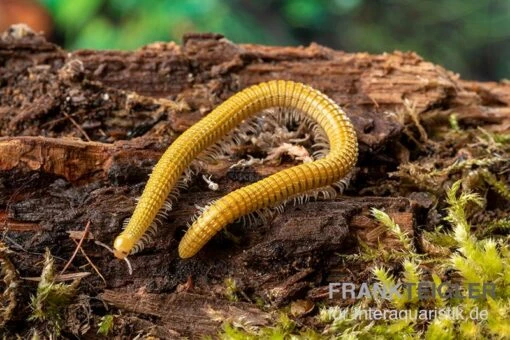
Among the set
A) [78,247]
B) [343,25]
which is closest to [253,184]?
[78,247]

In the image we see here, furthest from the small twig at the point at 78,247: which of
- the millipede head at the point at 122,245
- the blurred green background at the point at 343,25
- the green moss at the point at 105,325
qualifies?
the blurred green background at the point at 343,25

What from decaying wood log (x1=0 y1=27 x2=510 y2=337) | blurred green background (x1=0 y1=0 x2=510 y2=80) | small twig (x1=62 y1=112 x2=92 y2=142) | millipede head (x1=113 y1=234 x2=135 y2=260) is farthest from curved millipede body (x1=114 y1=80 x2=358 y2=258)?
blurred green background (x1=0 y1=0 x2=510 y2=80)

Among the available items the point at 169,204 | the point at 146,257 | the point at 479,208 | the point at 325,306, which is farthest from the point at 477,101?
the point at 146,257

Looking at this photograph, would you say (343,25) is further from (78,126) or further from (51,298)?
(51,298)

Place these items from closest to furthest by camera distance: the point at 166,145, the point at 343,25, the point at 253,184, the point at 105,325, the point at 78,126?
1. the point at 105,325
2. the point at 253,184
3. the point at 166,145
4. the point at 78,126
5. the point at 343,25

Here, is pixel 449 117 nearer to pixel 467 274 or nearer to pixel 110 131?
pixel 467 274

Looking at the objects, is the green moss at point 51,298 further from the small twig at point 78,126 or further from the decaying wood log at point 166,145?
the small twig at point 78,126
